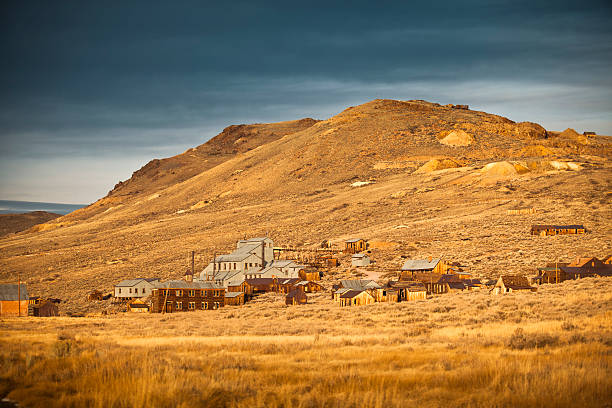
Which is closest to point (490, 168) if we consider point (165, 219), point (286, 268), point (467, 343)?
point (286, 268)

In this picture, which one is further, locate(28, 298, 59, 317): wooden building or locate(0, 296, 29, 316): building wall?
locate(0, 296, 29, 316): building wall

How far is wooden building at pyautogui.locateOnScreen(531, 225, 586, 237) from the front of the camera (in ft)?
215

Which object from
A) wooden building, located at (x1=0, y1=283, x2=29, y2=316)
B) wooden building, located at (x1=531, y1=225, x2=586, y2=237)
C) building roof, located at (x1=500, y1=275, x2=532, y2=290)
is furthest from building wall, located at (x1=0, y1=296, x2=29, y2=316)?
wooden building, located at (x1=531, y1=225, x2=586, y2=237)

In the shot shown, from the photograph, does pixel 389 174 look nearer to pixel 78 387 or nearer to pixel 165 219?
pixel 165 219

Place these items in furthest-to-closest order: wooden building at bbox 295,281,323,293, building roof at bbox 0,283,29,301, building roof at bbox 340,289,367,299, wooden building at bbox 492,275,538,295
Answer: wooden building at bbox 295,281,323,293 < building roof at bbox 0,283,29,301 < building roof at bbox 340,289,367,299 < wooden building at bbox 492,275,538,295

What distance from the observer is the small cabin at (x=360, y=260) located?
64.0 metres

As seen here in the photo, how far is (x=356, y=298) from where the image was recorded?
144ft

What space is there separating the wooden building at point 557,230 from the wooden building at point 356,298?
31.5 meters

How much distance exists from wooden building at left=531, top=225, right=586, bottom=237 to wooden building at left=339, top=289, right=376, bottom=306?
31542 millimetres

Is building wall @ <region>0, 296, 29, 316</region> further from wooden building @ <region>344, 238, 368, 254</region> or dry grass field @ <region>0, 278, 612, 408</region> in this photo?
dry grass field @ <region>0, 278, 612, 408</region>

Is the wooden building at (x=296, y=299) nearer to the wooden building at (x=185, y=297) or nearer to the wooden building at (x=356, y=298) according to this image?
the wooden building at (x=356, y=298)

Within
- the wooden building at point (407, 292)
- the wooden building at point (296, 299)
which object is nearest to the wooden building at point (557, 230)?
the wooden building at point (407, 292)

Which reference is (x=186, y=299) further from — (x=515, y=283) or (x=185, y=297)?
(x=515, y=283)

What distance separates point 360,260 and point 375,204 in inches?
1467
